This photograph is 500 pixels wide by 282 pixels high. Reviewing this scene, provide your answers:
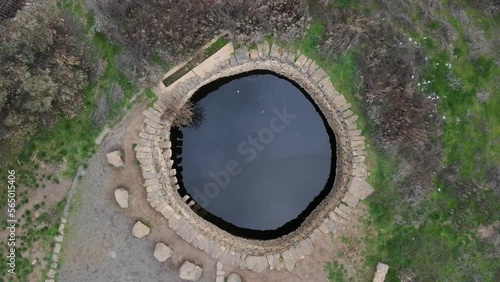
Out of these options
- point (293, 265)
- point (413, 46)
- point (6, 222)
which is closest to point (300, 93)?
point (413, 46)

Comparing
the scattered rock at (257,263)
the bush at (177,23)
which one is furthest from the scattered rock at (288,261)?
the bush at (177,23)

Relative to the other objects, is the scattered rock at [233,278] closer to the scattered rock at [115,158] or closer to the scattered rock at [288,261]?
the scattered rock at [288,261]

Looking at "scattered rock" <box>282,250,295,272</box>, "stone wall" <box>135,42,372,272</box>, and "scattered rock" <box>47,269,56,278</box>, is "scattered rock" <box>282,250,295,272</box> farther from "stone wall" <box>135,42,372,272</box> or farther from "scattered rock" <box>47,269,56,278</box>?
"scattered rock" <box>47,269,56,278</box>

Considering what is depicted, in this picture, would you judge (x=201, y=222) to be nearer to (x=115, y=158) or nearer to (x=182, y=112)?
(x=115, y=158)

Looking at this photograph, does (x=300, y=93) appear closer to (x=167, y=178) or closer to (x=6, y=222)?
(x=167, y=178)

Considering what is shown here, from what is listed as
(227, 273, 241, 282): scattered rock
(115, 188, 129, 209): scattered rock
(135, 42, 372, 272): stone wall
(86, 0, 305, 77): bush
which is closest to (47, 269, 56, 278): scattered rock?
(115, 188, 129, 209): scattered rock

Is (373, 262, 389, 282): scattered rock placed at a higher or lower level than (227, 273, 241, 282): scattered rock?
lower
